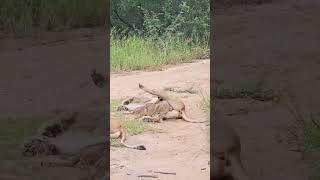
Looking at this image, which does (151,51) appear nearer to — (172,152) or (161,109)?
(161,109)

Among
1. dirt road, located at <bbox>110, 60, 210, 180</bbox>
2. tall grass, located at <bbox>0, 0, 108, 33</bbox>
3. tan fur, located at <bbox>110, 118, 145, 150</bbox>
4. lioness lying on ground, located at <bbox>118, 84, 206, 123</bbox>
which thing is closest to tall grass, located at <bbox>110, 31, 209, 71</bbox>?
tall grass, located at <bbox>0, 0, 108, 33</bbox>

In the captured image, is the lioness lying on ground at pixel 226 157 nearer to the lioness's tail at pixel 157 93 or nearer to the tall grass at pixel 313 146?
the tall grass at pixel 313 146

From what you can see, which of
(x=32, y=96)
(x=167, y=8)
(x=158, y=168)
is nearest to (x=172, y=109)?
(x=32, y=96)

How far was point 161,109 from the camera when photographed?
5.31 meters

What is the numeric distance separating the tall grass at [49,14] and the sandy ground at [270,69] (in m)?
1.55

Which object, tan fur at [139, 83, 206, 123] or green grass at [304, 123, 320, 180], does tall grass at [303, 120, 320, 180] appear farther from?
tan fur at [139, 83, 206, 123]

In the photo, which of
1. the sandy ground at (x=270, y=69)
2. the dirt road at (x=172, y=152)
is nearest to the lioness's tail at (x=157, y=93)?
the dirt road at (x=172, y=152)

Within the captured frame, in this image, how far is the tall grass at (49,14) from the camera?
809cm

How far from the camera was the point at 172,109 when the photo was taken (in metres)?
5.32

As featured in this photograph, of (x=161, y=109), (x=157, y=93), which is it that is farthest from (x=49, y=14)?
(x=161, y=109)

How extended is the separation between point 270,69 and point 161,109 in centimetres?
105

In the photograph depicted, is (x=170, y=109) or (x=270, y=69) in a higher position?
(x=270, y=69)

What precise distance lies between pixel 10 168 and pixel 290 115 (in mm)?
1827

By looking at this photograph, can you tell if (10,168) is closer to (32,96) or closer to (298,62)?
(32,96)
